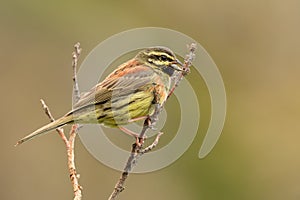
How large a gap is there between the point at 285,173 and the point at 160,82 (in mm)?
7700

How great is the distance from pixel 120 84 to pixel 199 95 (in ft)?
22.6

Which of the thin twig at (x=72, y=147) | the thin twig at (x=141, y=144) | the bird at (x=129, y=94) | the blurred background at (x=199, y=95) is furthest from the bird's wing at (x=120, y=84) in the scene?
the blurred background at (x=199, y=95)

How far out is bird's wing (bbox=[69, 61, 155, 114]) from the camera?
212 inches

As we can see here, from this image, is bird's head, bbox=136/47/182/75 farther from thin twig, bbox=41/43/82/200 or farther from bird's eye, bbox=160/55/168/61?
thin twig, bbox=41/43/82/200

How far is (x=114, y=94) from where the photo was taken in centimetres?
545

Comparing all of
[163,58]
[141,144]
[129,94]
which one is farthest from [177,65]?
[141,144]

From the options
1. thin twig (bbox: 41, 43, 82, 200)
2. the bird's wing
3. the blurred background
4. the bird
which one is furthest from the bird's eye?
the blurred background

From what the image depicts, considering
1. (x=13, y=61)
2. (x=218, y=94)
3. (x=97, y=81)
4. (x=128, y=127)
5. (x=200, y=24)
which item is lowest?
(x=128, y=127)

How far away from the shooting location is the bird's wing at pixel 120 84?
17.6ft

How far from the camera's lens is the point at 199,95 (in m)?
12.4

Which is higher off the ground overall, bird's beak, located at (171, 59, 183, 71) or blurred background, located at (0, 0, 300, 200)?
blurred background, located at (0, 0, 300, 200)

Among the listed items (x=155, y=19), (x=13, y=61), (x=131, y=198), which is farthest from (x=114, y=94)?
(x=155, y=19)

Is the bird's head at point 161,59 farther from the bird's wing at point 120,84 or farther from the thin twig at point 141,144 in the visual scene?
the thin twig at point 141,144

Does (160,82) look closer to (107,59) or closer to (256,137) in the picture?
(107,59)
